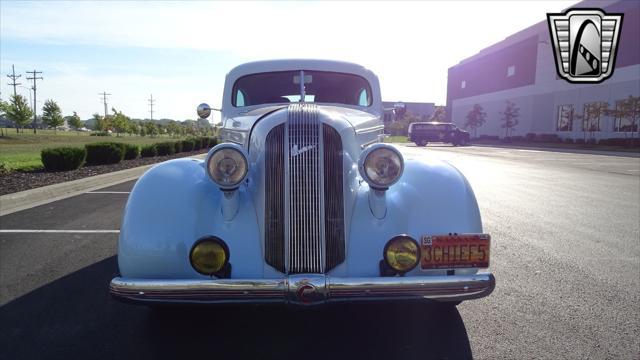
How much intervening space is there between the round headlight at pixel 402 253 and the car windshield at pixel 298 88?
7.20 ft

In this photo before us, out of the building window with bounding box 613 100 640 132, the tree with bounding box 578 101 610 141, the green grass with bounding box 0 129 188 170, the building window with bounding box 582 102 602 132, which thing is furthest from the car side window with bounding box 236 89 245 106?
the building window with bounding box 582 102 602 132

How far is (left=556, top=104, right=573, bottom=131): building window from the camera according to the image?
40.5 m

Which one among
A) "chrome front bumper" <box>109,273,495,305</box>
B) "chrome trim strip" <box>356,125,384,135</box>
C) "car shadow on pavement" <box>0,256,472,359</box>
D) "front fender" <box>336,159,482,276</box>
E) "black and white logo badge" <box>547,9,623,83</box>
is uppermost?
"black and white logo badge" <box>547,9,623,83</box>

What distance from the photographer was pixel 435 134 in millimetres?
36562

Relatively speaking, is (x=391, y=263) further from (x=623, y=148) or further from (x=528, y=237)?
(x=623, y=148)

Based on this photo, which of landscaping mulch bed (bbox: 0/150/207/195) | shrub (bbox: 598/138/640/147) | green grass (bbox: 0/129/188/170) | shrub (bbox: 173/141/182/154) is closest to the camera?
landscaping mulch bed (bbox: 0/150/207/195)

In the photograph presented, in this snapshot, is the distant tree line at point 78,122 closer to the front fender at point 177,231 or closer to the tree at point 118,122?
the tree at point 118,122

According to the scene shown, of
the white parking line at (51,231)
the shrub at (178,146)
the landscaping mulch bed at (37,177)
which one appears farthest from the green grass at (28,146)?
the white parking line at (51,231)

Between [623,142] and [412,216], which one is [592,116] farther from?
[412,216]

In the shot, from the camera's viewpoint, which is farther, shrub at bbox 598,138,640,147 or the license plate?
shrub at bbox 598,138,640,147

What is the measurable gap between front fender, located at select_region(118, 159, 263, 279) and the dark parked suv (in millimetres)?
34769

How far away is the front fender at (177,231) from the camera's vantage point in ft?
8.68

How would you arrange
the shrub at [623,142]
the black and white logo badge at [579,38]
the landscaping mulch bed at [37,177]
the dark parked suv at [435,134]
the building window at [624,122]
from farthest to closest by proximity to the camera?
the dark parked suv at [435,134]
the building window at [624,122]
the shrub at [623,142]
the black and white logo badge at [579,38]
the landscaping mulch bed at [37,177]

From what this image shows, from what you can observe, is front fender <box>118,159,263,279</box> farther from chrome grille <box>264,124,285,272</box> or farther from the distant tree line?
the distant tree line
